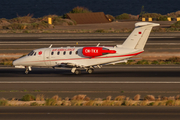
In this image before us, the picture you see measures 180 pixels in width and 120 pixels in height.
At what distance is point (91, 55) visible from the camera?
30375mm

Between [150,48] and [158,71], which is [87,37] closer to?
[150,48]

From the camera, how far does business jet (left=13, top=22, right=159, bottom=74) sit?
29969 millimetres

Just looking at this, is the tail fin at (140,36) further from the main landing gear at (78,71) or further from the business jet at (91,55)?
the main landing gear at (78,71)

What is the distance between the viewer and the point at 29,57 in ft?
107

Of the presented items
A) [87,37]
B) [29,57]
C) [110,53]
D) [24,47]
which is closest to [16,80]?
[29,57]

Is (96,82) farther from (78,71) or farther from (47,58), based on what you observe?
(47,58)

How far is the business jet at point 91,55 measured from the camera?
29969mm
